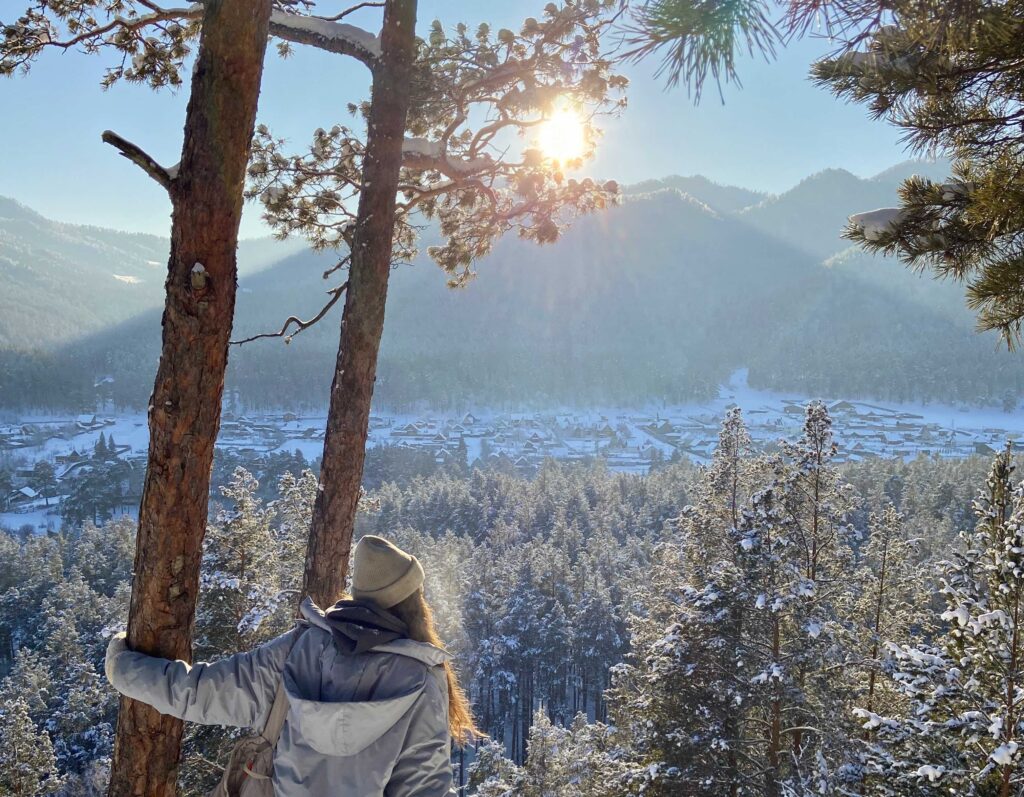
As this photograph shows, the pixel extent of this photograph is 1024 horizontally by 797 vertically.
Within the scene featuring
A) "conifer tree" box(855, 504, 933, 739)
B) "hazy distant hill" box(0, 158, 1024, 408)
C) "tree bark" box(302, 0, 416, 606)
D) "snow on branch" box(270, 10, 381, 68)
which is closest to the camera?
"tree bark" box(302, 0, 416, 606)

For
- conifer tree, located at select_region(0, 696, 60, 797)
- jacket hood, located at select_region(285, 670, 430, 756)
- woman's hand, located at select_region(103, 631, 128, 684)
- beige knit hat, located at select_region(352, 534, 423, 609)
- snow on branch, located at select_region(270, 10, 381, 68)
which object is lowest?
conifer tree, located at select_region(0, 696, 60, 797)

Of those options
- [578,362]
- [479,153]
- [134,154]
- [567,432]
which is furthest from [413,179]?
[578,362]

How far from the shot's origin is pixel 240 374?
139625 mm

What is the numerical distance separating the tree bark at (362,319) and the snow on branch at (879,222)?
106 inches

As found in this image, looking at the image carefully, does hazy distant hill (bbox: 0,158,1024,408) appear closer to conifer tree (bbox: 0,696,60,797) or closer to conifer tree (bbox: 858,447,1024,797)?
conifer tree (bbox: 0,696,60,797)

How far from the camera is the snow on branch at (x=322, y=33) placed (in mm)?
4105

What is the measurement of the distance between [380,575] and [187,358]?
1177mm

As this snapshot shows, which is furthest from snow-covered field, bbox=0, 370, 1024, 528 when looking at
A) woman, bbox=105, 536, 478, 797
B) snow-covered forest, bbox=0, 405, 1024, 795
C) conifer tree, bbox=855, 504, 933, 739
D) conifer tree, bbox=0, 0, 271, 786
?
woman, bbox=105, 536, 478, 797

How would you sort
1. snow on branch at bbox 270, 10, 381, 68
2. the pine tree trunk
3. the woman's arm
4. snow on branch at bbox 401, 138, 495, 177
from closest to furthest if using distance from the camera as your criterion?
the woman's arm → the pine tree trunk → snow on branch at bbox 270, 10, 381, 68 → snow on branch at bbox 401, 138, 495, 177

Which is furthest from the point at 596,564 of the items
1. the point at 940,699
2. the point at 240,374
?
the point at 240,374

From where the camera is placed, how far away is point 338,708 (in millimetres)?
1635

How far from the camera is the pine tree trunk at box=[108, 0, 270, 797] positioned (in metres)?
2.28

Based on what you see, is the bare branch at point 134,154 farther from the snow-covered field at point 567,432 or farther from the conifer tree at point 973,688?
the snow-covered field at point 567,432

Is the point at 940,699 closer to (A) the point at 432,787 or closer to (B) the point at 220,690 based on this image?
(A) the point at 432,787
